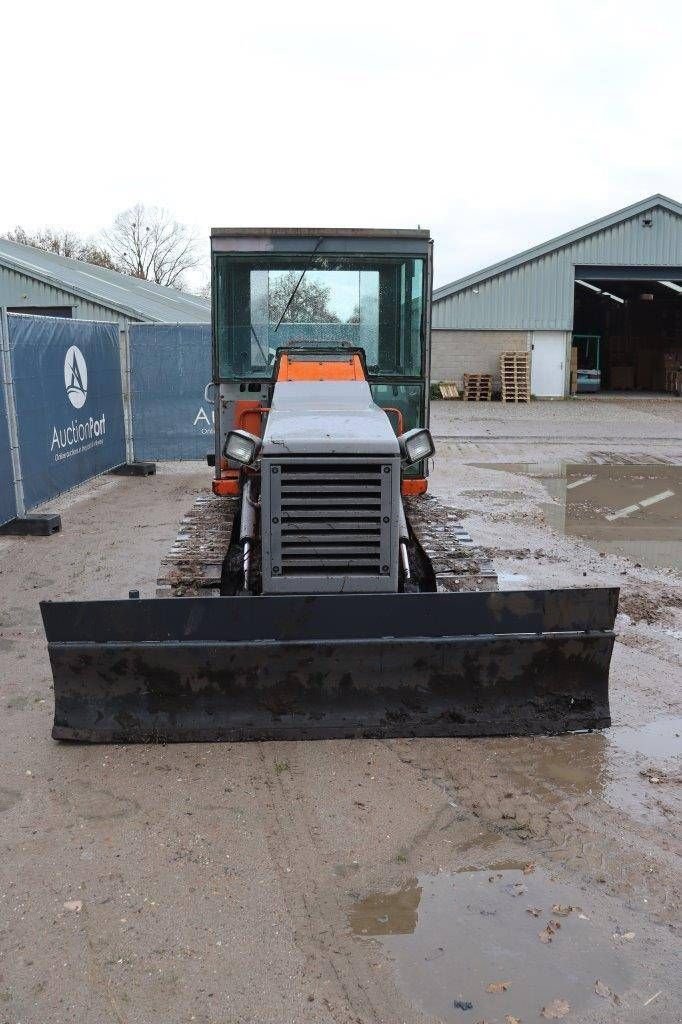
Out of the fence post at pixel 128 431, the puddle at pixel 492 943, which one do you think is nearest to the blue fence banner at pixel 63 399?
the fence post at pixel 128 431

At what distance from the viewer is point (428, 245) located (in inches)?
281

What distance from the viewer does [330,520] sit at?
533 cm

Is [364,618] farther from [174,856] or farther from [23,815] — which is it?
[23,815]

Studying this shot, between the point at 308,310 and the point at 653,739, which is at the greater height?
the point at 308,310

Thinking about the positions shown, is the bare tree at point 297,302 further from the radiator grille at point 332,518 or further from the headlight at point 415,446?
the radiator grille at point 332,518

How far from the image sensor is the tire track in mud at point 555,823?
12.9 ft

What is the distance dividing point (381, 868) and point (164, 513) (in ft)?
27.9

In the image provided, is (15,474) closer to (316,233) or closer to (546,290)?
(316,233)

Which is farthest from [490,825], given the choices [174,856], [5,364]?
[5,364]

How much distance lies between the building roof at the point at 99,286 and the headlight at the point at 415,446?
21677mm

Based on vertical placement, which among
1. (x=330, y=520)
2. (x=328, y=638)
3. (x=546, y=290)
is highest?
(x=546, y=290)

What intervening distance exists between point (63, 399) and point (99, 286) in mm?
18935

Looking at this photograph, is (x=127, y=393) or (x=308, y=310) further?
(x=127, y=393)

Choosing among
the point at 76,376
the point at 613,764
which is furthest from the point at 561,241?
the point at 613,764
